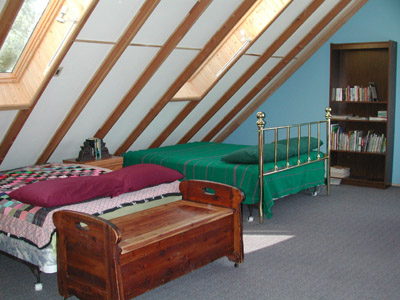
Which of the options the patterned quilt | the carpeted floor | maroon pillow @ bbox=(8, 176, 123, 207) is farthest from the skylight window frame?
the carpeted floor

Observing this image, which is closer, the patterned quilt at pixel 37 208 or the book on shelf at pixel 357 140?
the patterned quilt at pixel 37 208

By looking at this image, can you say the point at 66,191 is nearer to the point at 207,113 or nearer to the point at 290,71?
the point at 207,113

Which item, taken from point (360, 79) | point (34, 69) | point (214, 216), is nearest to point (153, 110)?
point (34, 69)

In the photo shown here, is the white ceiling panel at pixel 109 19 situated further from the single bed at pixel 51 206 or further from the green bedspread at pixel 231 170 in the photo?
the green bedspread at pixel 231 170

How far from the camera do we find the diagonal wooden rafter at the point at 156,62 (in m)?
4.11

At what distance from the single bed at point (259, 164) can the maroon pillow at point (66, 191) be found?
1.46 m

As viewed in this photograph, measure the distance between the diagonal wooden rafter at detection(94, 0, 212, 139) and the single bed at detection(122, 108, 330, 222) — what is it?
1.98 feet

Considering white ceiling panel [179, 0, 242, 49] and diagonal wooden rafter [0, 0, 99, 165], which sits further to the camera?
white ceiling panel [179, 0, 242, 49]

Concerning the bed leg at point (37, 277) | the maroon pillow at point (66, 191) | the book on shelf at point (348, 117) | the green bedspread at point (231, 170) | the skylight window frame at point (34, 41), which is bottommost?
the bed leg at point (37, 277)

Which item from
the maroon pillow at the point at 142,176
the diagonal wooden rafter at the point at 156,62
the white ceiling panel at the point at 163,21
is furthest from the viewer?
the diagonal wooden rafter at the point at 156,62

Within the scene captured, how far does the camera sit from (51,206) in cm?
309

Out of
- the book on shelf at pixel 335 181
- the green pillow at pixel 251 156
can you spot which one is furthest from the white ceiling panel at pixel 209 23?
the book on shelf at pixel 335 181

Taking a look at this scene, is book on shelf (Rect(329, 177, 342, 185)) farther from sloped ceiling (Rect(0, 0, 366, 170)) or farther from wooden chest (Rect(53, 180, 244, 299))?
wooden chest (Rect(53, 180, 244, 299))

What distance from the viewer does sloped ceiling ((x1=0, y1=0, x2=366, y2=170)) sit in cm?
395
